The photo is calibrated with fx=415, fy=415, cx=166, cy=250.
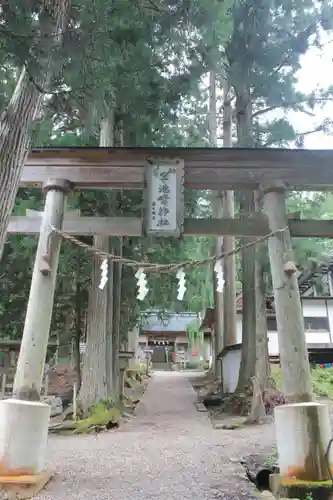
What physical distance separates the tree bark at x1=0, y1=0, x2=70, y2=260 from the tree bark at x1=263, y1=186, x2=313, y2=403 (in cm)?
318

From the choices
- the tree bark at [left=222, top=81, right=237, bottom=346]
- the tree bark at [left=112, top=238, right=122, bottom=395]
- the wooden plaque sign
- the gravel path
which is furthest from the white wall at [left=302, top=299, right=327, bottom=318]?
the wooden plaque sign

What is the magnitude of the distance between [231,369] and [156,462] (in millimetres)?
8553

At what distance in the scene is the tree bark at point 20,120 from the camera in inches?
149

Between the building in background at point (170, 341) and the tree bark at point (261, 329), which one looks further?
the building in background at point (170, 341)

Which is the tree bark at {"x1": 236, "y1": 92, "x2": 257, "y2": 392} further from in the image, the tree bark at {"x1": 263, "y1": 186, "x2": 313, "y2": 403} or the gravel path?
the tree bark at {"x1": 263, "y1": 186, "x2": 313, "y2": 403}

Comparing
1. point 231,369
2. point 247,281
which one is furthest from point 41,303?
point 231,369

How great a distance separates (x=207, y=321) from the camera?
22.9m

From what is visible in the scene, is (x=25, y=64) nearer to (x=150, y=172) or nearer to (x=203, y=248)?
(x=150, y=172)

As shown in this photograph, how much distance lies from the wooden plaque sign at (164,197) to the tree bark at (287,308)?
120 centimetres

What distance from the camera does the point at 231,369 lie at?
1372 centimetres

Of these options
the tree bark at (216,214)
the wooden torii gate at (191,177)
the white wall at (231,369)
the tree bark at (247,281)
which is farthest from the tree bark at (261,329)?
the tree bark at (216,214)

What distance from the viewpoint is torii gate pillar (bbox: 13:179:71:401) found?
4758 millimetres

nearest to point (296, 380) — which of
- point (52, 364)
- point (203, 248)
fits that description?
point (52, 364)

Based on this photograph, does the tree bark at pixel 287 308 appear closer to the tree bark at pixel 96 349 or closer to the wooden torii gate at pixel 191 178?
the wooden torii gate at pixel 191 178
